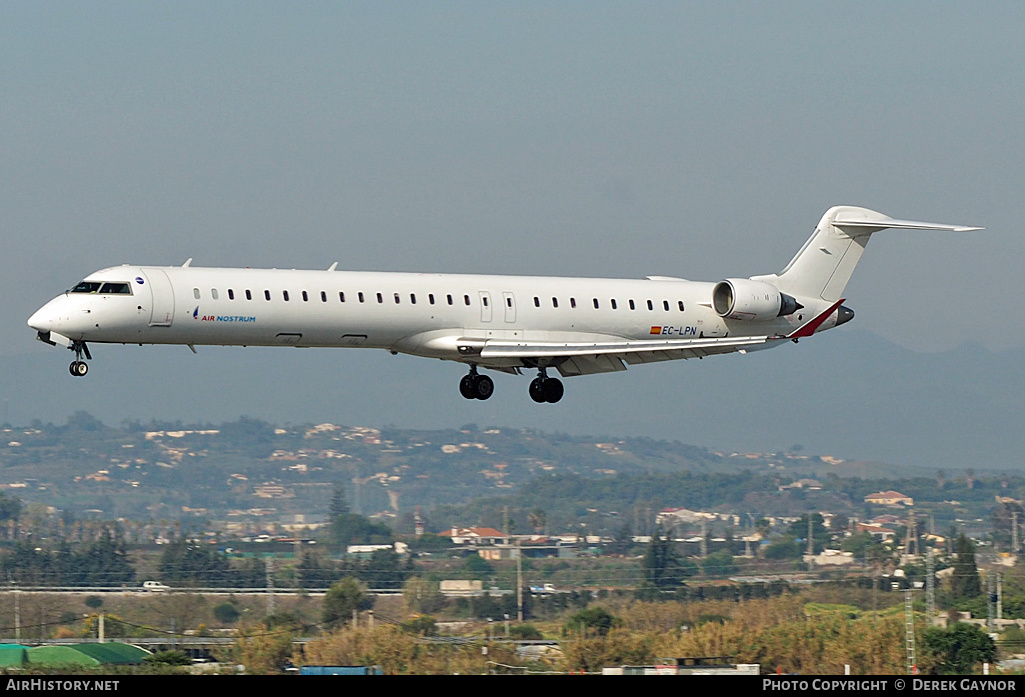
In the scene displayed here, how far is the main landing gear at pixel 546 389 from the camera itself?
145ft

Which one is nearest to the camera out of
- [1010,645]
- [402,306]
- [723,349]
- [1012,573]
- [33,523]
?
[402,306]

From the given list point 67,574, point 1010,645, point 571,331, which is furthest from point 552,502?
point 571,331

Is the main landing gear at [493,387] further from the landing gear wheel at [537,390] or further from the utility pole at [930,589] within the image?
the utility pole at [930,589]

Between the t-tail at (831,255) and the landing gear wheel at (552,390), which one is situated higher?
the t-tail at (831,255)

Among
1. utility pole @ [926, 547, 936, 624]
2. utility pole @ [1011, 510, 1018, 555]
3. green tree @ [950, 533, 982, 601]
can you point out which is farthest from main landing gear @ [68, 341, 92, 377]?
utility pole @ [1011, 510, 1018, 555]

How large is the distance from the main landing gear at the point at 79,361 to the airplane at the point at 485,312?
41 millimetres

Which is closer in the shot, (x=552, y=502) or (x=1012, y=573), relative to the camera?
(x=1012, y=573)

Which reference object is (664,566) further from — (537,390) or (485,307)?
(485,307)

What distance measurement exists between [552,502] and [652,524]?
2870 cm

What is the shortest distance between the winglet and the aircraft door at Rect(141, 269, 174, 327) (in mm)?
18322

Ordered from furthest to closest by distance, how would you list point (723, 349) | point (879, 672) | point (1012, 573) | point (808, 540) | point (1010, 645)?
point (808, 540) < point (1012, 573) < point (1010, 645) < point (879, 672) < point (723, 349)

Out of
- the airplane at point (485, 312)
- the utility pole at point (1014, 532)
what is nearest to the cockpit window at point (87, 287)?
the airplane at point (485, 312)

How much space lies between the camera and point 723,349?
138 ft
